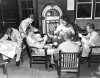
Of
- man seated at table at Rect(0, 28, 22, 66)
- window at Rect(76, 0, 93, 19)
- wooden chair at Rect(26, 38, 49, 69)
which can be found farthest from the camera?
window at Rect(76, 0, 93, 19)

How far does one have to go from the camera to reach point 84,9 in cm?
764

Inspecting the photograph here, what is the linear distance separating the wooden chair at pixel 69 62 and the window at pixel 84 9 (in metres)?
3.86

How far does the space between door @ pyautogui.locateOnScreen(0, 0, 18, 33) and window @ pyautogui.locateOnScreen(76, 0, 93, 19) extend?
2.66 meters

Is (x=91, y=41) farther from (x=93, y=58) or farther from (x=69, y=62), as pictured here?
(x=69, y=62)

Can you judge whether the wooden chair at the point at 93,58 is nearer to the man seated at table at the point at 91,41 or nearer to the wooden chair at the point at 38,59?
the man seated at table at the point at 91,41

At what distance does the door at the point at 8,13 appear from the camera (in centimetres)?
750

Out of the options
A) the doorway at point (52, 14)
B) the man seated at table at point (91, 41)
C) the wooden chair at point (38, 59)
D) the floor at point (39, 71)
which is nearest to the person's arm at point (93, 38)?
the man seated at table at point (91, 41)

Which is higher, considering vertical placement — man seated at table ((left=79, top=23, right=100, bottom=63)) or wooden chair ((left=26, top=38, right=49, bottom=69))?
man seated at table ((left=79, top=23, right=100, bottom=63))

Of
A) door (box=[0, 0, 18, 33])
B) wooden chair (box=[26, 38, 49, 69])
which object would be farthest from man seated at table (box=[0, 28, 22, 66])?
door (box=[0, 0, 18, 33])

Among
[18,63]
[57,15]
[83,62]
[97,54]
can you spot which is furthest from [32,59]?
[57,15]

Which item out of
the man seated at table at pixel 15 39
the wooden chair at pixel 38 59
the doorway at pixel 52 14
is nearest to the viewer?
the wooden chair at pixel 38 59

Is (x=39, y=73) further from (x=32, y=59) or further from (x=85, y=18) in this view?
(x=85, y=18)

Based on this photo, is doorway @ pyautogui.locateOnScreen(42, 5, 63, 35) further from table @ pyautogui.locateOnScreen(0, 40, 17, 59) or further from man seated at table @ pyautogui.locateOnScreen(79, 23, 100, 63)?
man seated at table @ pyautogui.locateOnScreen(79, 23, 100, 63)

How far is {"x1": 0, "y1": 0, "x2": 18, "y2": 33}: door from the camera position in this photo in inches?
295
